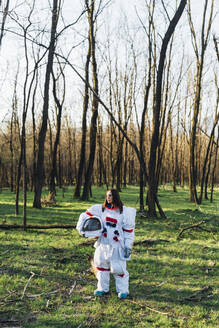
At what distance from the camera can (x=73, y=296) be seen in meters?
4.22

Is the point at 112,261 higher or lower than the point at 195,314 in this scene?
higher

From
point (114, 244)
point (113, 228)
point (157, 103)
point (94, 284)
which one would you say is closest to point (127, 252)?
point (114, 244)

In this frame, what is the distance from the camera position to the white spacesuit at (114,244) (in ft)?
13.8

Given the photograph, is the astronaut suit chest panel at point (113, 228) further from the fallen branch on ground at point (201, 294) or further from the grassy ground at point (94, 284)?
the fallen branch on ground at point (201, 294)

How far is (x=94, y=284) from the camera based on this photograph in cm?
476

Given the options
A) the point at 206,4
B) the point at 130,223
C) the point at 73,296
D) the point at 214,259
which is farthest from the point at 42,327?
the point at 206,4

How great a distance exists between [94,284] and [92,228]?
115 cm

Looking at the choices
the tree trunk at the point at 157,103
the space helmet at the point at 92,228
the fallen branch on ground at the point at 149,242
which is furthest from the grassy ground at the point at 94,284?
the tree trunk at the point at 157,103

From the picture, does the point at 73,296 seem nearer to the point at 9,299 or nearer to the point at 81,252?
the point at 9,299

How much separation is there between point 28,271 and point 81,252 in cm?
152

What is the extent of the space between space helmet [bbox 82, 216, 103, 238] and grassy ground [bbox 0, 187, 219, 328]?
34.7 inches

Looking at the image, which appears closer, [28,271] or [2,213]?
[28,271]

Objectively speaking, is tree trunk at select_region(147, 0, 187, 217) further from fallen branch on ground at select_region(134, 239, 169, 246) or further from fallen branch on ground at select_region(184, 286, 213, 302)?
fallen branch on ground at select_region(184, 286, 213, 302)

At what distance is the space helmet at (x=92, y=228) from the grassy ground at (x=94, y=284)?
882 mm
